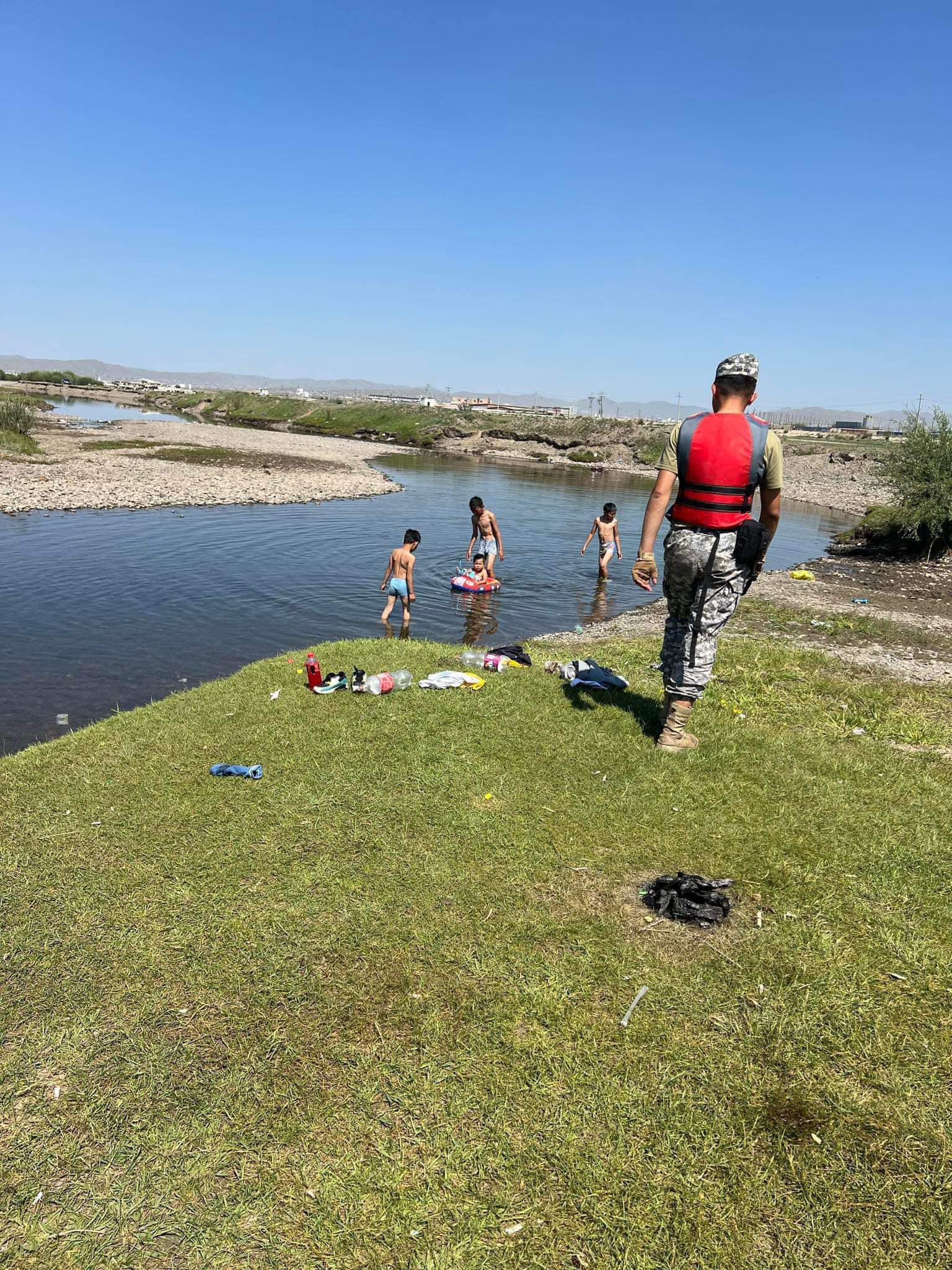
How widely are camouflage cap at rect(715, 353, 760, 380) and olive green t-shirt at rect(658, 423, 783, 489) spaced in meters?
0.64

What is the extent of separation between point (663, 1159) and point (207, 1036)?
2.93 metres

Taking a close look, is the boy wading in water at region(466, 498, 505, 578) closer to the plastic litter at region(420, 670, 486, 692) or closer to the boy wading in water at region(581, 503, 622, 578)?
the boy wading in water at region(581, 503, 622, 578)

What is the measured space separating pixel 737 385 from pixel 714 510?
1.29m

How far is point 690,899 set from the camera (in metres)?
5.63

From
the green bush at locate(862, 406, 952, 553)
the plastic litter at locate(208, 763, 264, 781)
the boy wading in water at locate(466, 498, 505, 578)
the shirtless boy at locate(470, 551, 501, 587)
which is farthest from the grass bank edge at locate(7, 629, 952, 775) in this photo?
the green bush at locate(862, 406, 952, 553)

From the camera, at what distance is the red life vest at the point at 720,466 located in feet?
22.8

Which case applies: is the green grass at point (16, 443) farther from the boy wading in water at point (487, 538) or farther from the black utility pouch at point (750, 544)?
the black utility pouch at point (750, 544)

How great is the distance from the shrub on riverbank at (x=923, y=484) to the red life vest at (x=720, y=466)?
2440 centimetres

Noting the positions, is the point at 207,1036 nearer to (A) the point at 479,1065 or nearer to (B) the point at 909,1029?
(A) the point at 479,1065

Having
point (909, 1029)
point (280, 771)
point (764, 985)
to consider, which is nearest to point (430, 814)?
point (280, 771)

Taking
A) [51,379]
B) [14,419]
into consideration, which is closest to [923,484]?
[14,419]

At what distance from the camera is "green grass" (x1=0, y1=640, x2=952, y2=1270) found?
352 centimetres

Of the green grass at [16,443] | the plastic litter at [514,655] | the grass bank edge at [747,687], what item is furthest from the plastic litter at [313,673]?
the green grass at [16,443]

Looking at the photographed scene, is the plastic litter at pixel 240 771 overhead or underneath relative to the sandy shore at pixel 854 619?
underneath
